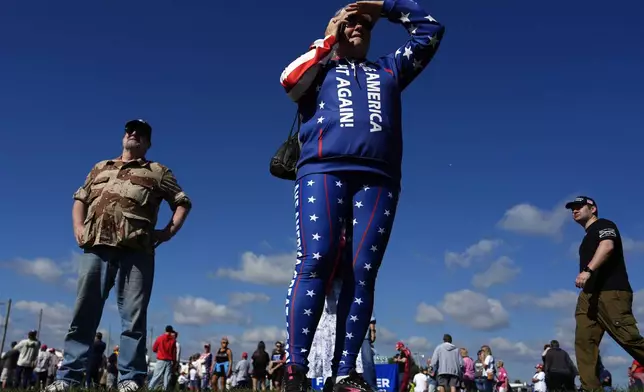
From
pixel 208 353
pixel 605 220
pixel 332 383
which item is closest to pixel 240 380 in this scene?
pixel 208 353

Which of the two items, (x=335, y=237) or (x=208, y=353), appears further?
(x=208, y=353)

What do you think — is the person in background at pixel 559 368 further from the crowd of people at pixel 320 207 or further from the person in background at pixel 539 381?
the person in background at pixel 539 381

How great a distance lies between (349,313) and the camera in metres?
3.77

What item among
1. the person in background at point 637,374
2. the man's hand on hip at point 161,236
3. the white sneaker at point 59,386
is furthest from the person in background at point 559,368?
the white sneaker at point 59,386

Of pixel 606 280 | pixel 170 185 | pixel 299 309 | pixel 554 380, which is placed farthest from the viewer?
pixel 554 380

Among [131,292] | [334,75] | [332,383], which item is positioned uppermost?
[334,75]

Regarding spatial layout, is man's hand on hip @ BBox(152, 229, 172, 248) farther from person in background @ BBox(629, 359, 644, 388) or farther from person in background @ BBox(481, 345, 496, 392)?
person in background @ BBox(481, 345, 496, 392)

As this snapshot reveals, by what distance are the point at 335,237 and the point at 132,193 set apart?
2.30m

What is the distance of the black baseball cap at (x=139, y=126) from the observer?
546cm

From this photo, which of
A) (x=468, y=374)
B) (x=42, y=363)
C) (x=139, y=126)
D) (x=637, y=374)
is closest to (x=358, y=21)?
(x=139, y=126)

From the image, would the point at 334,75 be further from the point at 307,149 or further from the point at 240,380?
the point at 240,380

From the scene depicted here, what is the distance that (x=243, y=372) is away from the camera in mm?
22203

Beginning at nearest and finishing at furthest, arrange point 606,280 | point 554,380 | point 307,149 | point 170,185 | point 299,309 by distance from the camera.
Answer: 1. point 299,309
2. point 307,149
3. point 170,185
4. point 606,280
5. point 554,380

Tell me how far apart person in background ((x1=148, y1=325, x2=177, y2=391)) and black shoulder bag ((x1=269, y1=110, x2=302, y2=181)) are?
1207cm
